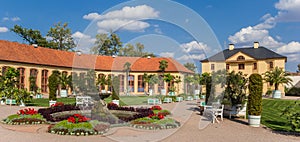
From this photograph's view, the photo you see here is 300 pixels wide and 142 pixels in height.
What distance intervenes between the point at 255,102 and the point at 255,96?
0.91ft

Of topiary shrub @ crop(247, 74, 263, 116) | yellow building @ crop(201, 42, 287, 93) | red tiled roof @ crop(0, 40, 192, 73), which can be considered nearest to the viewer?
topiary shrub @ crop(247, 74, 263, 116)

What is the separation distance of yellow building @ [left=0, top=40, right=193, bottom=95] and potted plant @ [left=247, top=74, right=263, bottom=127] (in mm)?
16187

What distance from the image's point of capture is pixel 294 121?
8.48m

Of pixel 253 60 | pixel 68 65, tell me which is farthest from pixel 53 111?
pixel 253 60

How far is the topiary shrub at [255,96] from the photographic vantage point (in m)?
10.1

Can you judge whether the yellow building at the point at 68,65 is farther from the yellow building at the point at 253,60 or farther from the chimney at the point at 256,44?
the chimney at the point at 256,44

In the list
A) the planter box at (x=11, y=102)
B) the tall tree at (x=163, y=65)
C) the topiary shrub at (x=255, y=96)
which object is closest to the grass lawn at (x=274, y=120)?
the topiary shrub at (x=255, y=96)

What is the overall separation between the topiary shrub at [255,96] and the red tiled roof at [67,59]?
1626 cm

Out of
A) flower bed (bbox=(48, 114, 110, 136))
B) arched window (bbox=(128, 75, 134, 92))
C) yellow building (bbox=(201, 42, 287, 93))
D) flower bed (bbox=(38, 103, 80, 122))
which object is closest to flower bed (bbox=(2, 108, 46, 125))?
flower bed (bbox=(38, 103, 80, 122))

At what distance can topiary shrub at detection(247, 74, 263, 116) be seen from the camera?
1009 cm

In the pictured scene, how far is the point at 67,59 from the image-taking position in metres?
32.9

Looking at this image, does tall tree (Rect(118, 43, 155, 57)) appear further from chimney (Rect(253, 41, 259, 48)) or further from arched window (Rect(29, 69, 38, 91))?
chimney (Rect(253, 41, 259, 48))

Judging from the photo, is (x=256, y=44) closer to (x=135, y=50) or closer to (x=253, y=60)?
(x=253, y=60)

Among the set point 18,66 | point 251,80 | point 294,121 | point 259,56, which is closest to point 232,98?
point 251,80
